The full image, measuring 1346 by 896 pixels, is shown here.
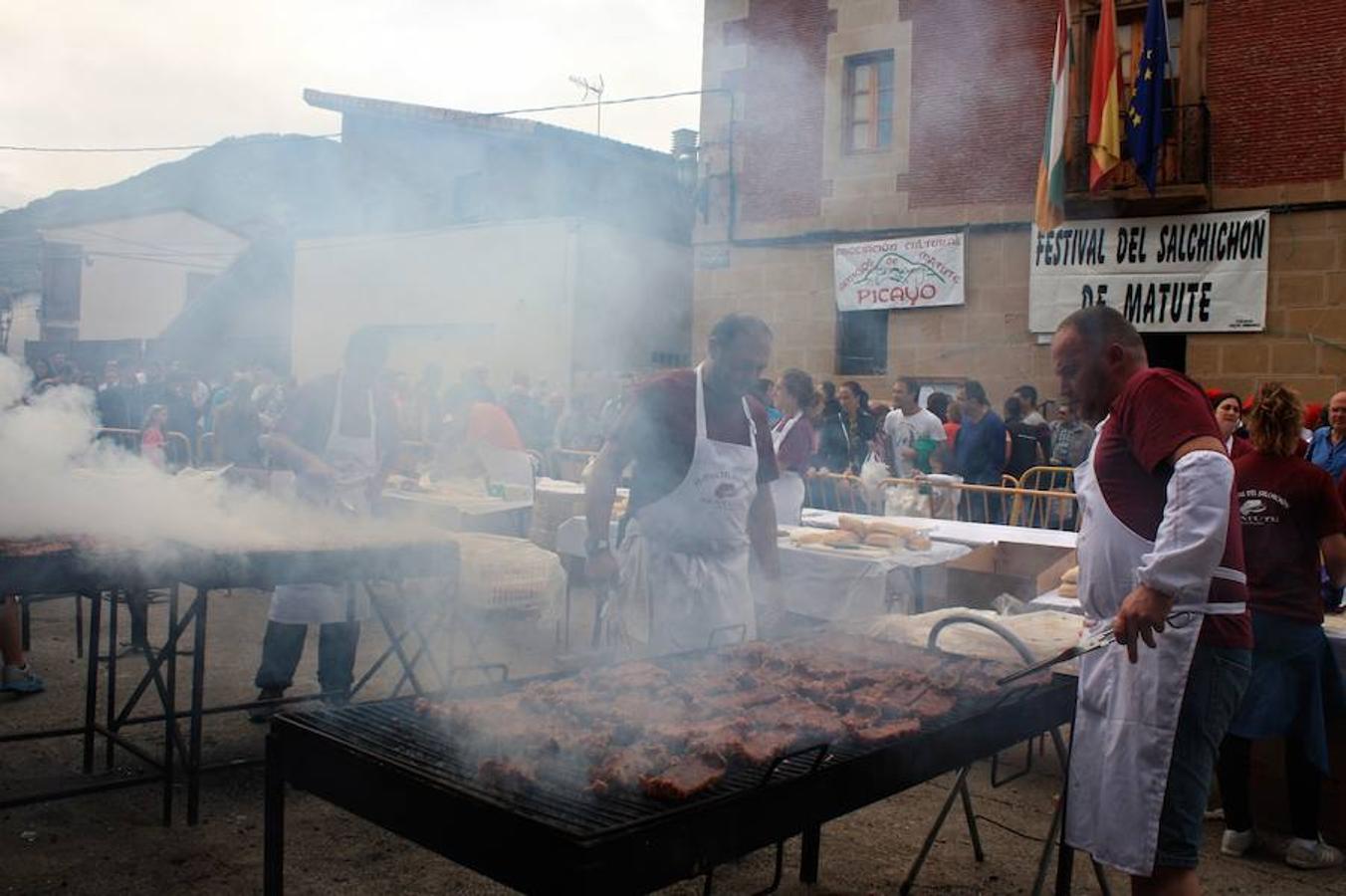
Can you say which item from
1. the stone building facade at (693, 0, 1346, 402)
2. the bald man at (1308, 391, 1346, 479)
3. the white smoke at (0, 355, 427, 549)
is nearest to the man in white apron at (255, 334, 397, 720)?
the white smoke at (0, 355, 427, 549)

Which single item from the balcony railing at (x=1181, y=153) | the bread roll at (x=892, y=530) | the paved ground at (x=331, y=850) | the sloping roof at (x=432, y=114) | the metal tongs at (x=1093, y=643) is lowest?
the paved ground at (x=331, y=850)

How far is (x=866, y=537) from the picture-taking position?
5.65 meters

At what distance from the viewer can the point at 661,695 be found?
102 inches

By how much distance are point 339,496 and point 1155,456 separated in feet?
13.0

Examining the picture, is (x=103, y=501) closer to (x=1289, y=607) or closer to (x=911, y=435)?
(x=1289, y=607)

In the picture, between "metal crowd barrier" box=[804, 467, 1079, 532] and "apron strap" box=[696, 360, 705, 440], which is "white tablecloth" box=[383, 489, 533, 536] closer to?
"metal crowd barrier" box=[804, 467, 1079, 532]

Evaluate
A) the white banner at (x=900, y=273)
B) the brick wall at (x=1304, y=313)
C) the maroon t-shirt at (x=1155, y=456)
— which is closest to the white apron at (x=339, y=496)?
the maroon t-shirt at (x=1155, y=456)

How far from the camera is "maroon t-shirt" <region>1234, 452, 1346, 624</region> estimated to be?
3.74 meters

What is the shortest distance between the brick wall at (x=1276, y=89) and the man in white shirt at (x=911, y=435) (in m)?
4.98

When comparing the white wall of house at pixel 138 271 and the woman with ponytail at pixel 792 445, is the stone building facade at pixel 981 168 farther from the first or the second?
the white wall of house at pixel 138 271

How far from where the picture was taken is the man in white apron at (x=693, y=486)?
3.54 metres

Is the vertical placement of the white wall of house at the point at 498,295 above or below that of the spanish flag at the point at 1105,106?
below

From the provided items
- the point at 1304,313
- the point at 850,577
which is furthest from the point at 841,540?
the point at 1304,313

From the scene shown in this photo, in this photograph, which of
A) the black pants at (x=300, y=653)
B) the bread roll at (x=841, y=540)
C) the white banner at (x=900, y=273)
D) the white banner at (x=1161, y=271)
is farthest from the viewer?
the white banner at (x=900, y=273)
